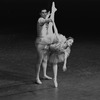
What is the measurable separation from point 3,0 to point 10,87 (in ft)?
61.8

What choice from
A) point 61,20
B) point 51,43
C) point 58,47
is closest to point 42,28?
point 51,43

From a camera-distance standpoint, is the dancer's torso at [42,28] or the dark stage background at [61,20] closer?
the dancer's torso at [42,28]

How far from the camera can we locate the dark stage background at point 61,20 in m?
15.5

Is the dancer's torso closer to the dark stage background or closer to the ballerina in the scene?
the ballerina

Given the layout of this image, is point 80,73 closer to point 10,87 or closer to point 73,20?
point 10,87

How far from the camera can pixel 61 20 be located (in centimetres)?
1847

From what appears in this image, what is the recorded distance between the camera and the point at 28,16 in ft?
65.1

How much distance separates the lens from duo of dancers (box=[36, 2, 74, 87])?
→ 28.8 feet

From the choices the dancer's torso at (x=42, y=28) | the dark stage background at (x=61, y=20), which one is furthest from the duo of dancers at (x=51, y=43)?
the dark stage background at (x=61, y=20)

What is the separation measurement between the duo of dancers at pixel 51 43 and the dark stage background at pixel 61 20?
223 inches

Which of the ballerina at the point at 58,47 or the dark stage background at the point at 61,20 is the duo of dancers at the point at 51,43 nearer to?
the ballerina at the point at 58,47

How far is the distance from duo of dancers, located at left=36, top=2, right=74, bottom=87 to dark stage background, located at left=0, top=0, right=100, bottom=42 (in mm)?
5676

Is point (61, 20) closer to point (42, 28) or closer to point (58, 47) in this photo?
point (42, 28)

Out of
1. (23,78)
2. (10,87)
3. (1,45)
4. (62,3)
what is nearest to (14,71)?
(23,78)
